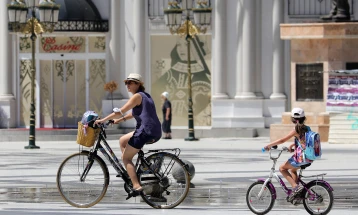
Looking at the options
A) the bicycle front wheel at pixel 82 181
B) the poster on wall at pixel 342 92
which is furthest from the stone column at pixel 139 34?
the bicycle front wheel at pixel 82 181

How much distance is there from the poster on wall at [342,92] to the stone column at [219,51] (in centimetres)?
1026

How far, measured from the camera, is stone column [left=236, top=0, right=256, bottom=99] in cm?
4725

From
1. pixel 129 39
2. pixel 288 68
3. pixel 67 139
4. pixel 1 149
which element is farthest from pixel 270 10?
pixel 1 149

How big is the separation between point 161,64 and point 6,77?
5.75m

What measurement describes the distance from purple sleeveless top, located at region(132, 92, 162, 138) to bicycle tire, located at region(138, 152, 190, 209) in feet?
1.20

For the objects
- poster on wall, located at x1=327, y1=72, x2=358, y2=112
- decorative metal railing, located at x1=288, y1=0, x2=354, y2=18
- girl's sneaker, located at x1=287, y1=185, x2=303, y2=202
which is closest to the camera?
girl's sneaker, located at x1=287, y1=185, x2=303, y2=202

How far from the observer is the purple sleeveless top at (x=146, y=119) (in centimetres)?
1755

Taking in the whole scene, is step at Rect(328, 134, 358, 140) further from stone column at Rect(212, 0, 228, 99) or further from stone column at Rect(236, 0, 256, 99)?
stone column at Rect(212, 0, 228, 99)

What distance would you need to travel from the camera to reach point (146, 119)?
17.6 meters

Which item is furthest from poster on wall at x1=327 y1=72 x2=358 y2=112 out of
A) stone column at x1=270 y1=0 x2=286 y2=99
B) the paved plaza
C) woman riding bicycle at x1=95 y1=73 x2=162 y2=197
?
woman riding bicycle at x1=95 y1=73 x2=162 y2=197

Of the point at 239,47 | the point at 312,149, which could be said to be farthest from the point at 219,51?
the point at 312,149

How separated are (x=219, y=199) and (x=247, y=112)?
2774cm

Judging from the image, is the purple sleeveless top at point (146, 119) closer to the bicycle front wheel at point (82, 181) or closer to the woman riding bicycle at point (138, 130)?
the woman riding bicycle at point (138, 130)

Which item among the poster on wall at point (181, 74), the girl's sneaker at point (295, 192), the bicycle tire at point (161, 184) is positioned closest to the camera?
the girl's sneaker at point (295, 192)
